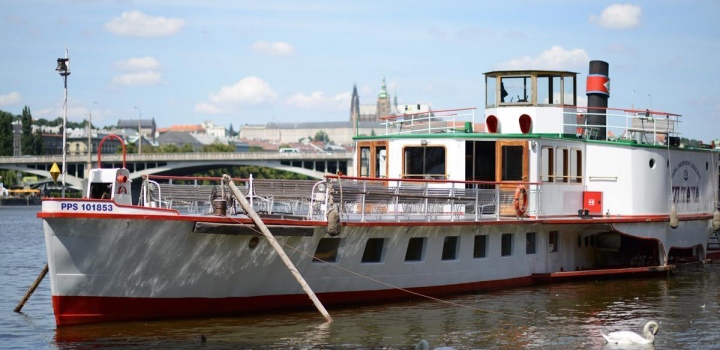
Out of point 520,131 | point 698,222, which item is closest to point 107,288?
point 520,131

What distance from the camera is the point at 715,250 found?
3022cm

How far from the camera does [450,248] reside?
70.3 ft

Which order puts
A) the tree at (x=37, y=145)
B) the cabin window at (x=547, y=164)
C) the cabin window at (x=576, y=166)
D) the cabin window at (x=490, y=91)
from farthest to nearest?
the tree at (x=37, y=145) < the cabin window at (x=490, y=91) < the cabin window at (x=576, y=166) < the cabin window at (x=547, y=164)

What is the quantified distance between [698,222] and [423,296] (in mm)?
10237

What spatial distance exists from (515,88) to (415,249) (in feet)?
19.9

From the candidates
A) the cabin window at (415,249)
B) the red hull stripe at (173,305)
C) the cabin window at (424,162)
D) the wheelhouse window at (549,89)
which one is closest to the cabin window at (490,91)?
the wheelhouse window at (549,89)

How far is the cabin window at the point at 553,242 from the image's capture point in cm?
2384

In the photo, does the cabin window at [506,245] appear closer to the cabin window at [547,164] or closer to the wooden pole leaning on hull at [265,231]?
the cabin window at [547,164]

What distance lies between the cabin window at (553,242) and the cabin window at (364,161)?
448 centimetres

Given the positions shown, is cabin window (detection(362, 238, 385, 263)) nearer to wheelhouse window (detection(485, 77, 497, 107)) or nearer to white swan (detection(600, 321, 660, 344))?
white swan (detection(600, 321, 660, 344))

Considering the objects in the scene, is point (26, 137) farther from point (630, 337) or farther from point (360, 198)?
point (630, 337)

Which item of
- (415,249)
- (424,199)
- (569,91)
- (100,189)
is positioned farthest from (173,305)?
(569,91)

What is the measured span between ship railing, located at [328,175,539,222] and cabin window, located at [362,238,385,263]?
43 cm

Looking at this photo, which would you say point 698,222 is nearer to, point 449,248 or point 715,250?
point 715,250
